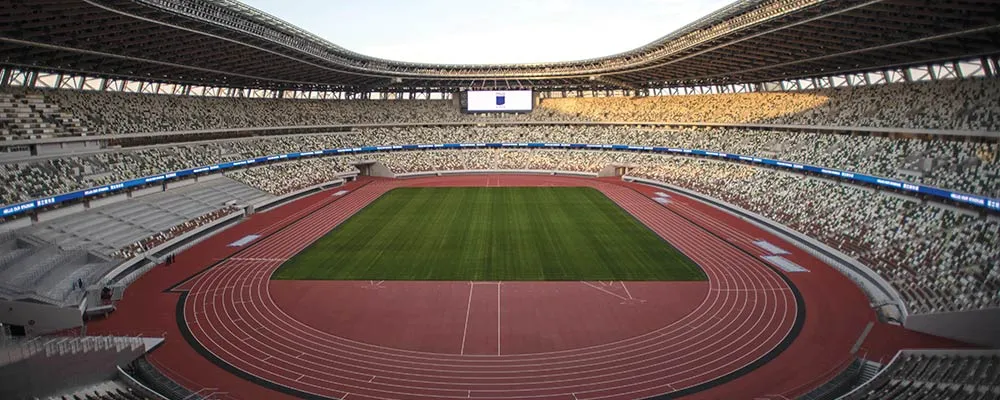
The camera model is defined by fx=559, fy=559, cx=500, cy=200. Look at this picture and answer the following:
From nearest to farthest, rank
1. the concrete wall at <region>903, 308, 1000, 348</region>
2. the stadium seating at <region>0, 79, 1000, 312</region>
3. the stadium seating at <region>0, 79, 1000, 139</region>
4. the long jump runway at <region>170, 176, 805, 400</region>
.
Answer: the long jump runway at <region>170, 176, 805, 400</region>, the concrete wall at <region>903, 308, 1000, 348</region>, the stadium seating at <region>0, 79, 1000, 312</region>, the stadium seating at <region>0, 79, 1000, 139</region>

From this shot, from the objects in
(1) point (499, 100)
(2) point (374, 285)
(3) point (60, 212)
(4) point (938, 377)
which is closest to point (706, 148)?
(1) point (499, 100)

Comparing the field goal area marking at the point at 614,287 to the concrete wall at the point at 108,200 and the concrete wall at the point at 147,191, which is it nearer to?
the concrete wall at the point at 108,200

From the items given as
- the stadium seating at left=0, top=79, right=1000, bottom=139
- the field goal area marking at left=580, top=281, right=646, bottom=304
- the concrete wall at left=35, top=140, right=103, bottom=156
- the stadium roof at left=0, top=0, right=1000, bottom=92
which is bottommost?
the field goal area marking at left=580, top=281, right=646, bottom=304

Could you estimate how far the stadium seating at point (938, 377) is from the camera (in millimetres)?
12594

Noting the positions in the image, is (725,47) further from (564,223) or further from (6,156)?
(6,156)

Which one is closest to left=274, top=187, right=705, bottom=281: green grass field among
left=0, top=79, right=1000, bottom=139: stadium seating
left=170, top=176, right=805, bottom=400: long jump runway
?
left=170, top=176, right=805, bottom=400: long jump runway

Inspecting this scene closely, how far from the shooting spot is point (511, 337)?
62.5 feet

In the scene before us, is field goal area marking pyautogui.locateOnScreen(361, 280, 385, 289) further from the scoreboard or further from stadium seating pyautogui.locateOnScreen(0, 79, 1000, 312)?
the scoreboard

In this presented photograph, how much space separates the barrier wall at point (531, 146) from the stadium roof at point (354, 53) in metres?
6.86

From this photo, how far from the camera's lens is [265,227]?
36156 millimetres

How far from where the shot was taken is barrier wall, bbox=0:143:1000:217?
81.8 feet

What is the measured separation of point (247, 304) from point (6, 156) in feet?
59.2

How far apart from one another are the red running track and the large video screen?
146 ft

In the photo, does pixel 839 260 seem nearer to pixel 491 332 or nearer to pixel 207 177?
pixel 491 332
